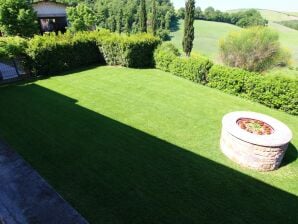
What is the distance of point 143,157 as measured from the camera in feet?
21.0

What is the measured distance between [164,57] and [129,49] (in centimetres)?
257

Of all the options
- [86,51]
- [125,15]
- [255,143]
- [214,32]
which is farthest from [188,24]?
[125,15]

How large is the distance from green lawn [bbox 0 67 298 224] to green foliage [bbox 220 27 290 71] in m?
5.70

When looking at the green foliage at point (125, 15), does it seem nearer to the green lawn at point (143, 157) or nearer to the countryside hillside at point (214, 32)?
the countryside hillside at point (214, 32)

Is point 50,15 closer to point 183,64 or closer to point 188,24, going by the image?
point 188,24

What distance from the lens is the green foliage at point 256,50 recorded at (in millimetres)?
15109

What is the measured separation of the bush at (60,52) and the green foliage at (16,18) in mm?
10530

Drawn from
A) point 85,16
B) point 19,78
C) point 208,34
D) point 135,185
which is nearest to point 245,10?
point 208,34

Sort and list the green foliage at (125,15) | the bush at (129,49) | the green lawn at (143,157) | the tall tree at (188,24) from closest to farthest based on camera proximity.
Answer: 1. the green lawn at (143,157)
2. the bush at (129,49)
3. the tall tree at (188,24)
4. the green foliage at (125,15)

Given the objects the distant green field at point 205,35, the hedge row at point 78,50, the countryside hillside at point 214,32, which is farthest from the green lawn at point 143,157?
the distant green field at point 205,35

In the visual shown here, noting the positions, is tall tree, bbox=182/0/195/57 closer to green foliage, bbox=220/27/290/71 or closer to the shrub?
green foliage, bbox=220/27/290/71

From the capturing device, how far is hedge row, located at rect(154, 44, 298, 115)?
9992 mm

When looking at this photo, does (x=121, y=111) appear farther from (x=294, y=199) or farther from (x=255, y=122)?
(x=294, y=199)

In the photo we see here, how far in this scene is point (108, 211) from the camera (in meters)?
4.60
